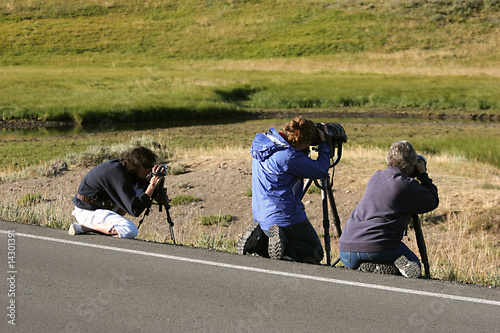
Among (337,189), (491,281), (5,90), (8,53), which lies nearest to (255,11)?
(8,53)

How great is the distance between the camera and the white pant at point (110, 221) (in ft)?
26.0

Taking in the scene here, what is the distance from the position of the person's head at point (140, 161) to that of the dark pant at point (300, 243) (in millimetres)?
1573

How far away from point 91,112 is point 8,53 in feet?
131

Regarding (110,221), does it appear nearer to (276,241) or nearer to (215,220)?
(276,241)

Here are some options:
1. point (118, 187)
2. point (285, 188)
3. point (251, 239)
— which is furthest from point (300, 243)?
point (118, 187)

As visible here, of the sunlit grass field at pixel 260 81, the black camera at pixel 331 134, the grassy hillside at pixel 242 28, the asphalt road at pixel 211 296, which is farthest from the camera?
the grassy hillside at pixel 242 28

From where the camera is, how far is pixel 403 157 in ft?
20.3

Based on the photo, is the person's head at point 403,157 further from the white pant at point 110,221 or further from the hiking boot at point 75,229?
the hiking boot at point 75,229

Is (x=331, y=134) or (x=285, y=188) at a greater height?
(x=331, y=134)

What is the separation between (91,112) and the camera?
35.9 meters

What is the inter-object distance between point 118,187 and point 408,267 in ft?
10.9

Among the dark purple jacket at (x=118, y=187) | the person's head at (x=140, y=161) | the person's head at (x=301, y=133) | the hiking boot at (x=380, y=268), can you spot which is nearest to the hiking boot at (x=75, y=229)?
the dark purple jacket at (x=118, y=187)

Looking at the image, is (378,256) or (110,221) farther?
(110,221)

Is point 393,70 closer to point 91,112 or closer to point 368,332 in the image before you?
point 91,112
